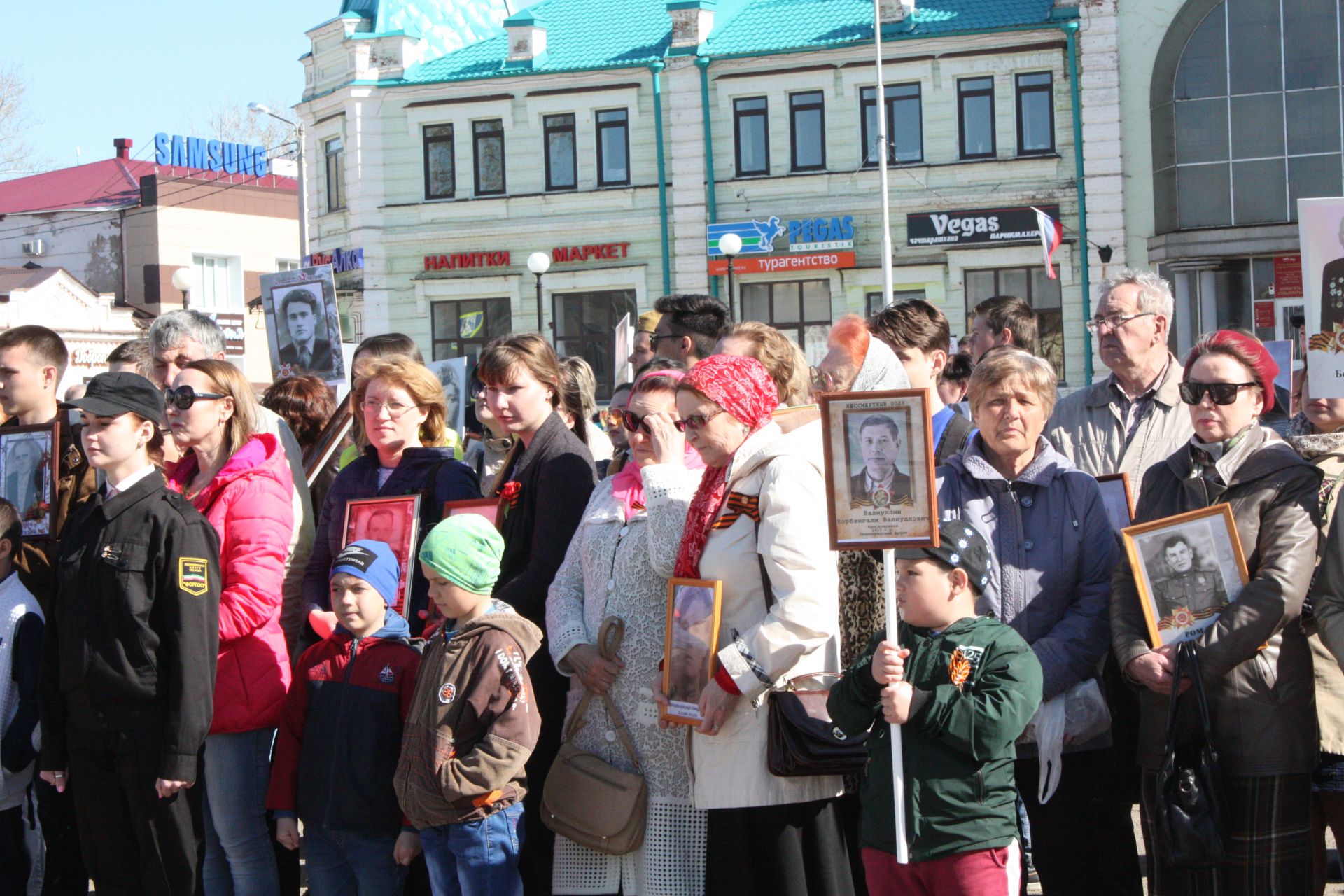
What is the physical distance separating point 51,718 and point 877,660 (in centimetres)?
305

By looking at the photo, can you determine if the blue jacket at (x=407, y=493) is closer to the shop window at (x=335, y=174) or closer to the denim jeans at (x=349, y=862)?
the denim jeans at (x=349, y=862)

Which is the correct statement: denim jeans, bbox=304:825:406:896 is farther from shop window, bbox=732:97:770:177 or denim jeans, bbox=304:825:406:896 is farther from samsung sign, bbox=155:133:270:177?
samsung sign, bbox=155:133:270:177

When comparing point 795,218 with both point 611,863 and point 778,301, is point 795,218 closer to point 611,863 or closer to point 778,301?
point 778,301

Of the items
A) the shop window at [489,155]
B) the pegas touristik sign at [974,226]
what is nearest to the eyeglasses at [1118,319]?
the pegas touristik sign at [974,226]

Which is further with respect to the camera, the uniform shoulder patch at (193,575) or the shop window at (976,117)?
the shop window at (976,117)

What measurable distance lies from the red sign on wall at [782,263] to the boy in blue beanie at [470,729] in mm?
23833

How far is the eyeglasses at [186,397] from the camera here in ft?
17.2

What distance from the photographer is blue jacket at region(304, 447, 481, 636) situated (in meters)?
5.32

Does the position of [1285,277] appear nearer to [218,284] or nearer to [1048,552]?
[1048,552]

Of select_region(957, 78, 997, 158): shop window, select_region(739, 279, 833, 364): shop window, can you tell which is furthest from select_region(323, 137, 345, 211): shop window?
select_region(957, 78, 997, 158): shop window

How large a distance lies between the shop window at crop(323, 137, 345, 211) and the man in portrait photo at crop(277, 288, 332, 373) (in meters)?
23.6

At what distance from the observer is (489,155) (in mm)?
29906

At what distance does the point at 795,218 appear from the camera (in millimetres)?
28109

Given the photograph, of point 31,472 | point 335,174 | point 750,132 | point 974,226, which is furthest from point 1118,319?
point 335,174
